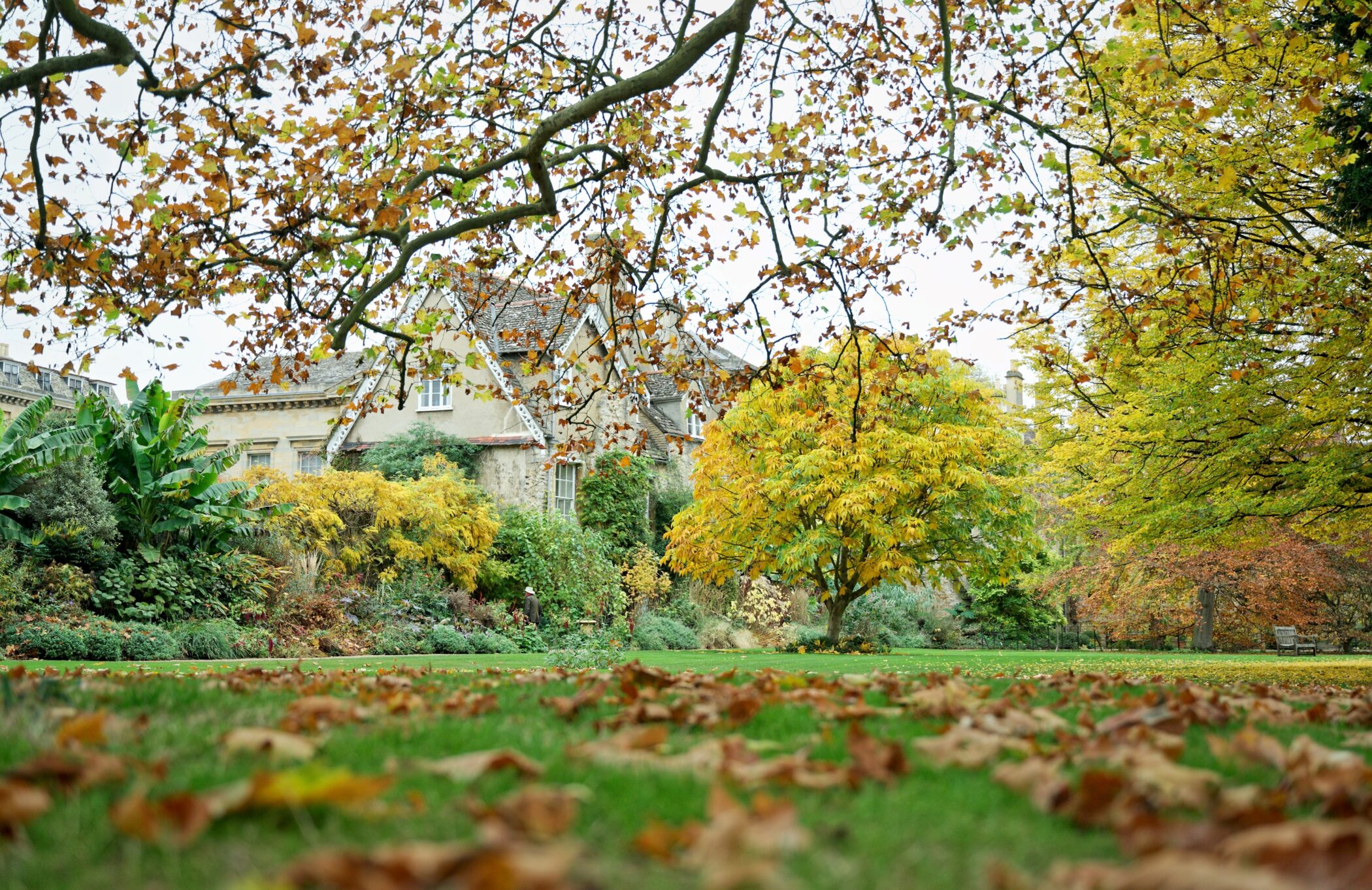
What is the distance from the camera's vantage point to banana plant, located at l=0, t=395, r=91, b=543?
15.1 m

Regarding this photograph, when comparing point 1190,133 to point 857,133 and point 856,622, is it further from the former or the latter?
point 856,622

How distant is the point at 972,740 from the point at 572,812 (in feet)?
4.88

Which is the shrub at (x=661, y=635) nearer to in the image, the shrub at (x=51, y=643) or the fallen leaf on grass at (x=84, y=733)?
the shrub at (x=51, y=643)

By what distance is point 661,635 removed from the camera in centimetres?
2372

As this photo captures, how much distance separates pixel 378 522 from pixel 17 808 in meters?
20.0

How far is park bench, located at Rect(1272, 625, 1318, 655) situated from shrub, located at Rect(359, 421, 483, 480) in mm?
22343

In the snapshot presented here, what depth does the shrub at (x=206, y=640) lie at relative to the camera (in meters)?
14.6

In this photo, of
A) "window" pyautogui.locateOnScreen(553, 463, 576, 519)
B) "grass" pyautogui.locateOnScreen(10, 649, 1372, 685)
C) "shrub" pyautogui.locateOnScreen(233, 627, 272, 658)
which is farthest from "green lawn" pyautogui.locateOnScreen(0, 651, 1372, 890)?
"window" pyautogui.locateOnScreen(553, 463, 576, 519)

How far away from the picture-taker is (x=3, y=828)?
1945mm

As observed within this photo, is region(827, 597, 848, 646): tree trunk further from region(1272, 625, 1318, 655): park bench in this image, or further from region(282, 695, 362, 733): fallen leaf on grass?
region(282, 695, 362, 733): fallen leaf on grass

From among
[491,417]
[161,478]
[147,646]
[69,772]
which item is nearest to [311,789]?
[69,772]

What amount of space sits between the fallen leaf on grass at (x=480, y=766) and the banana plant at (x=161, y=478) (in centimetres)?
1632

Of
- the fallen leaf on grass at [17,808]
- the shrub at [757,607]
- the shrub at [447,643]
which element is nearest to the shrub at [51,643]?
the shrub at [447,643]

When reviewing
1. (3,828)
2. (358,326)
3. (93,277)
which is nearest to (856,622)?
(358,326)
